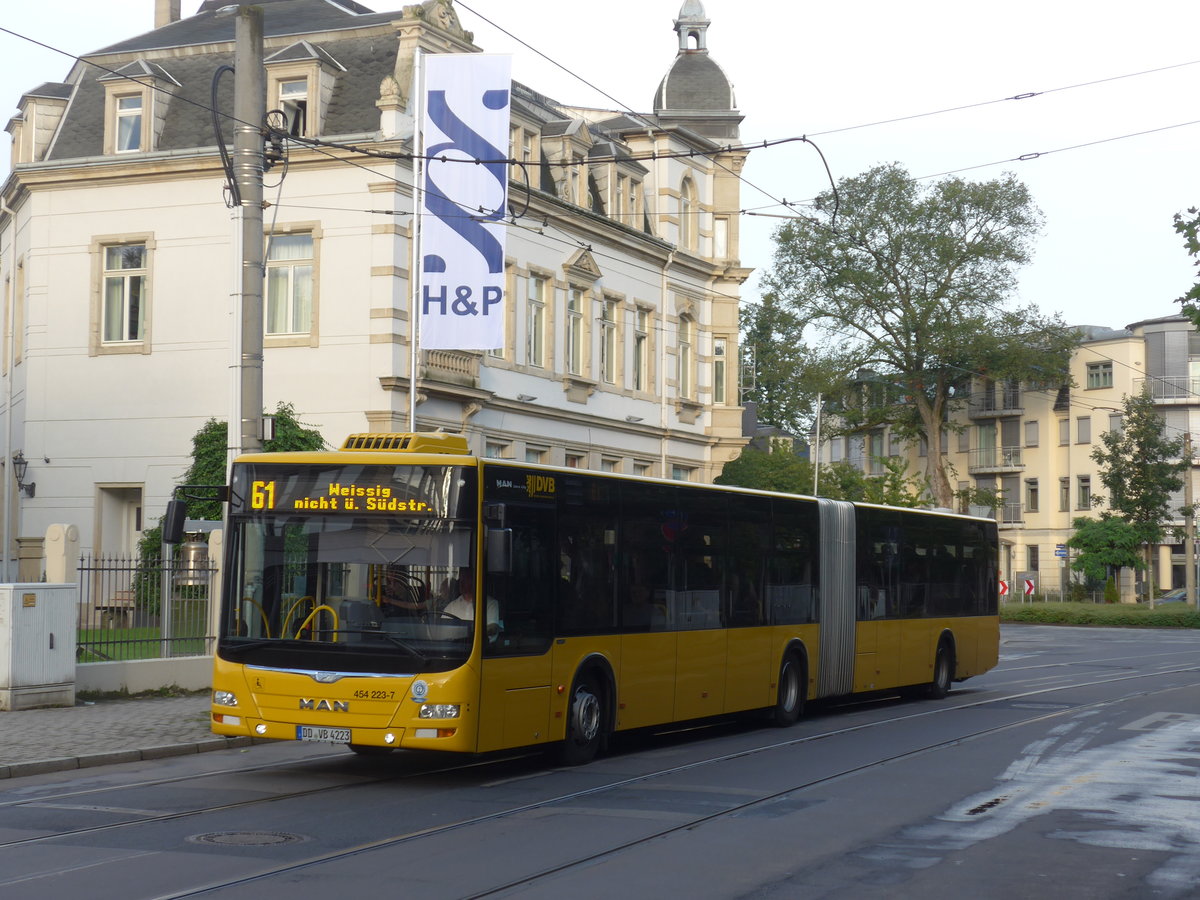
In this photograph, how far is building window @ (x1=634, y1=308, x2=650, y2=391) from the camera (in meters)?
43.5

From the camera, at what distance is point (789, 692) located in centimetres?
1964

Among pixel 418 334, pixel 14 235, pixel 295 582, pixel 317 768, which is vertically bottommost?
pixel 317 768

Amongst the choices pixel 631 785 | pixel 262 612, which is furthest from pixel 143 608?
pixel 631 785

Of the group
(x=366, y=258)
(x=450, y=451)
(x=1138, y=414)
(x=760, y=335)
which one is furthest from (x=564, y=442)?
(x=760, y=335)

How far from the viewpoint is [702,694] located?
17.2 m

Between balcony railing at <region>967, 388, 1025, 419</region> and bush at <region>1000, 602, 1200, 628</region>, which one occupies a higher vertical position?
balcony railing at <region>967, 388, 1025, 419</region>

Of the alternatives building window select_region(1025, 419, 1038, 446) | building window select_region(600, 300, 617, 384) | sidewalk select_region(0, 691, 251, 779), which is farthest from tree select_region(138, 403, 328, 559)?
building window select_region(1025, 419, 1038, 446)

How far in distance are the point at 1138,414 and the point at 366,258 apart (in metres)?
46.6

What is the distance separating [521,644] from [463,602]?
903 mm

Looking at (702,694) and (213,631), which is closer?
(702,694)

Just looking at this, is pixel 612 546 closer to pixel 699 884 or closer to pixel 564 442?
pixel 699 884

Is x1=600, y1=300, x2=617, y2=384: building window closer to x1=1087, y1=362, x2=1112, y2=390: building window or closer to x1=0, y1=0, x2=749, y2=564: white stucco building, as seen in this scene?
x1=0, y1=0, x2=749, y2=564: white stucco building

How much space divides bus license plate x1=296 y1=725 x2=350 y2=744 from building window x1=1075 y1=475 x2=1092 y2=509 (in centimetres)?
7876

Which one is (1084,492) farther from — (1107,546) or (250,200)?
(250,200)
